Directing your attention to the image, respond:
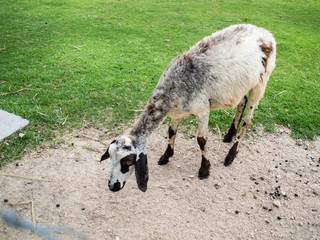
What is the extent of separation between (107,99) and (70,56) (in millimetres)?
2532

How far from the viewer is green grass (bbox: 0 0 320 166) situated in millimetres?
5504

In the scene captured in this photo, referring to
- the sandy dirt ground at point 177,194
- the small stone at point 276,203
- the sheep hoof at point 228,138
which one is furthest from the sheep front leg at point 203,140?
the small stone at point 276,203

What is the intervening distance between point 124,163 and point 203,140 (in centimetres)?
149

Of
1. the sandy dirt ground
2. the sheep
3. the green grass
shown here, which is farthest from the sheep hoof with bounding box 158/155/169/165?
the green grass

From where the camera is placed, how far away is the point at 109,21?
9773 millimetres

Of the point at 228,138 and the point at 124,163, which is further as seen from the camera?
the point at 228,138

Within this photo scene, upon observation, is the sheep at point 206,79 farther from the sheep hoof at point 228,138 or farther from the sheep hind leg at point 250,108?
the sheep hoof at point 228,138

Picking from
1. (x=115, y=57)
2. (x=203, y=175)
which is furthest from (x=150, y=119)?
(x=115, y=57)

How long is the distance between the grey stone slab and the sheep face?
8.70 ft

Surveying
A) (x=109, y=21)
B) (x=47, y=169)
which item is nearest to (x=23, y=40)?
(x=109, y=21)

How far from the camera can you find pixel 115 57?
295 inches

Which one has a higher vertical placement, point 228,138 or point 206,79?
point 206,79

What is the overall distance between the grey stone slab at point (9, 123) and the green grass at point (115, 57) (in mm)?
130

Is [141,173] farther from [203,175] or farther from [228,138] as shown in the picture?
[228,138]
